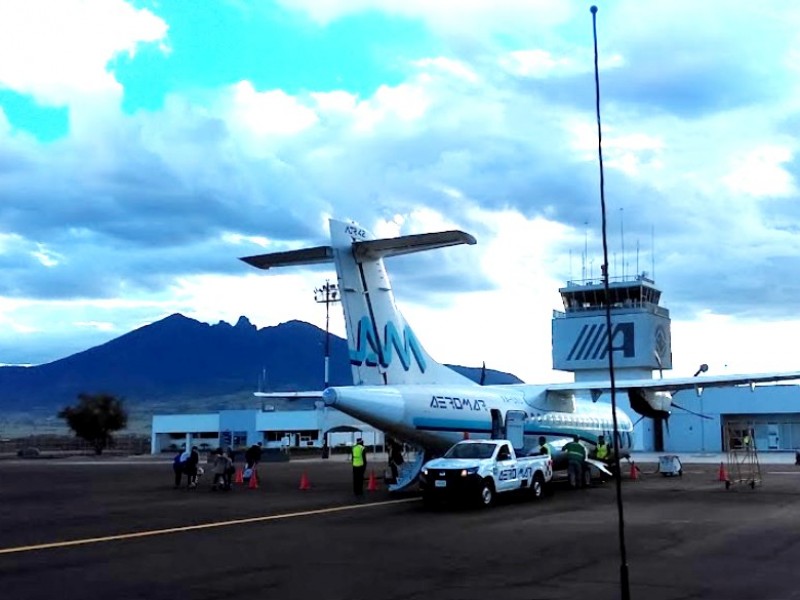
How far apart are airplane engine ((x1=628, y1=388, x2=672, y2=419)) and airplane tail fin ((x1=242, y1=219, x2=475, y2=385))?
36.8 feet

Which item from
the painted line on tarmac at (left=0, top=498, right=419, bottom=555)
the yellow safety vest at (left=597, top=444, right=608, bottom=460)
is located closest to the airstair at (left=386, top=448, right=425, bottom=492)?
the painted line on tarmac at (left=0, top=498, right=419, bottom=555)

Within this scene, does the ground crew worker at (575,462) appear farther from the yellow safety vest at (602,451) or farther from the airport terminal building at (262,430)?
the airport terminal building at (262,430)

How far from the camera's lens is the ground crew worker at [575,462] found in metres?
30.9

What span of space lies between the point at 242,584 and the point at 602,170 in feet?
24.2

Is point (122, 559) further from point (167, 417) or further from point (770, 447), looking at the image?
point (167, 417)

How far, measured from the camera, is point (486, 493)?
77.2 feet

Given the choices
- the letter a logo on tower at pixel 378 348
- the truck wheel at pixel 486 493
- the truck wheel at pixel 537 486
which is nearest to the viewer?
the truck wheel at pixel 486 493

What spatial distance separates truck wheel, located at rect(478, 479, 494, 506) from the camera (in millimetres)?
23328

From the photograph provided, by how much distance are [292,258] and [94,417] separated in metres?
77.0

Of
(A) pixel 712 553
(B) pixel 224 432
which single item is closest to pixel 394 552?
(A) pixel 712 553

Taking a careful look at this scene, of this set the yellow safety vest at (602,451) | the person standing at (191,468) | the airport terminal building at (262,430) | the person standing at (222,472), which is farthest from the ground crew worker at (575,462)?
the airport terminal building at (262,430)

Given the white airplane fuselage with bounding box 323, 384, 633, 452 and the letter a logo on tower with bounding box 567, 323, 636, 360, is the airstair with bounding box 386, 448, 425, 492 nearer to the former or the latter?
the white airplane fuselage with bounding box 323, 384, 633, 452

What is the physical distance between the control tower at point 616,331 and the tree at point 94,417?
48110 millimetres

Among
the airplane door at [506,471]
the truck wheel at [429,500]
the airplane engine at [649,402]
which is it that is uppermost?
the airplane engine at [649,402]
